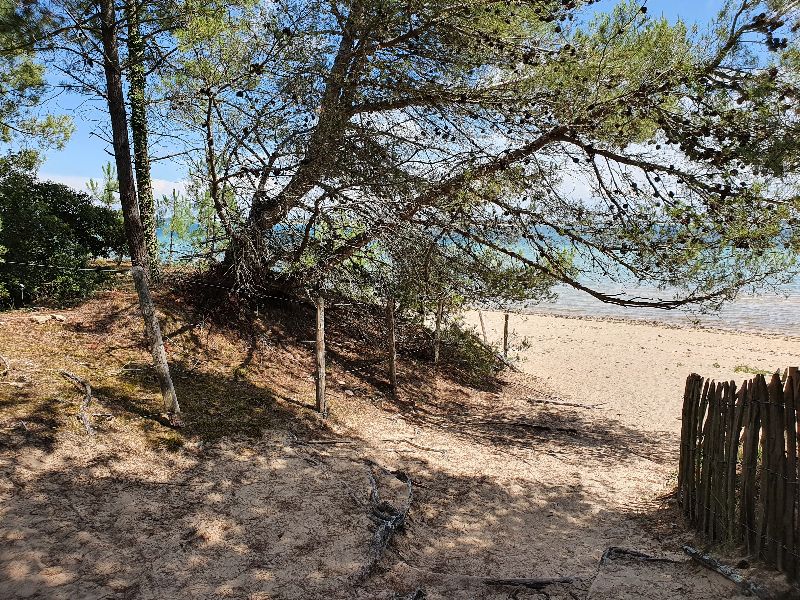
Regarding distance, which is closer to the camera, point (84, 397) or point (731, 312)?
point (84, 397)

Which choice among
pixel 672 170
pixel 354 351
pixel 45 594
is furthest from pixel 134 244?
pixel 672 170

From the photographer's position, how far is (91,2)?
4.50 m

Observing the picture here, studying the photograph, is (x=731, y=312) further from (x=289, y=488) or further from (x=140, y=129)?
(x=140, y=129)

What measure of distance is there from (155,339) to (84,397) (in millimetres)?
940

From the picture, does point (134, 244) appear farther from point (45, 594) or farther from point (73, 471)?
point (45, 594)

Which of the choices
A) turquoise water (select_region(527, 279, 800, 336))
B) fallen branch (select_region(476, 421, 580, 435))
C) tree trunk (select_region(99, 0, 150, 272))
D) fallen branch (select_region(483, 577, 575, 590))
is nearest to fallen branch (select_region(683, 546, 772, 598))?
fallen branch (select_region(483, 577, 575, 590))

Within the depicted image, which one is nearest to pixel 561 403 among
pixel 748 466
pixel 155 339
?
pixel 748 466

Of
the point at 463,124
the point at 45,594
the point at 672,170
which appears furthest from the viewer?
the point at 463,124

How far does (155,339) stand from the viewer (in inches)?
199

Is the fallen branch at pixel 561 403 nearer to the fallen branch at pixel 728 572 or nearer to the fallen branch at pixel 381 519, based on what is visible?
the fallen branch at pixel 381 519

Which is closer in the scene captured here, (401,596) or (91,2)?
(401,596)

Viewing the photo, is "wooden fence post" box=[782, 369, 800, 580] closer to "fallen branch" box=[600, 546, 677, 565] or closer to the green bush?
"fallen branch" box=[600, 546, 677, 565]

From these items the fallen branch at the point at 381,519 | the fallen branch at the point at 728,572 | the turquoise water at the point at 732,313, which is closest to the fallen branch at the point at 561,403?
the fallen branch at the point at 381,519

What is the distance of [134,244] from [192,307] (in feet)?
9.99
